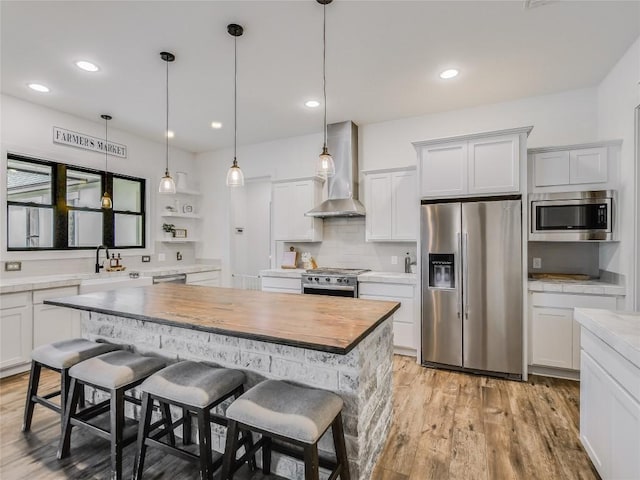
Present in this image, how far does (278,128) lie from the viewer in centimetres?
479

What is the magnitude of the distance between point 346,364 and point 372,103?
10.6 ft

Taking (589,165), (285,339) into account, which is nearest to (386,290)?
(589,165)

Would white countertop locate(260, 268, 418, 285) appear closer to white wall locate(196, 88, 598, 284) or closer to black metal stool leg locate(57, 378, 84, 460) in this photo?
white wall locate(196, 88, 598, 284)

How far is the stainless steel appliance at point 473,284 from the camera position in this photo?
323 centimetres

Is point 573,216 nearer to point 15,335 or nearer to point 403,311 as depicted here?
point 403,311

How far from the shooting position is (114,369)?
1940mm

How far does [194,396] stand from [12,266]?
346 centimetres

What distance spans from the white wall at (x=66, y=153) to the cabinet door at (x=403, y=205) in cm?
368

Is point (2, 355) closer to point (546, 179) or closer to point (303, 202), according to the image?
point (303, 202)

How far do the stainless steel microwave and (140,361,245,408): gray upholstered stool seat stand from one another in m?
3.11

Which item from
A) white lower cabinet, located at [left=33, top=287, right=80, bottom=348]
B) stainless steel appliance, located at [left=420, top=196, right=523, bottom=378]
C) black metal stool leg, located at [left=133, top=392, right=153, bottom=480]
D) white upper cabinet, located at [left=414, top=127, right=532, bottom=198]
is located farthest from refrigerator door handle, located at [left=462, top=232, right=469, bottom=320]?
white lower cabinet, located at [left=33, top=287, right=80, bottom=348]

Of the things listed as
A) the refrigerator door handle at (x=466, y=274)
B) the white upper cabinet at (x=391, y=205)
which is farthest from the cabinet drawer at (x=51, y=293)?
the refrigerator door handle at (x=466, y=274)

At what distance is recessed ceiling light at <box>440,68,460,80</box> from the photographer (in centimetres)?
316

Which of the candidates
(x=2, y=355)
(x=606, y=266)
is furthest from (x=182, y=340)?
(x=606, y=266)
